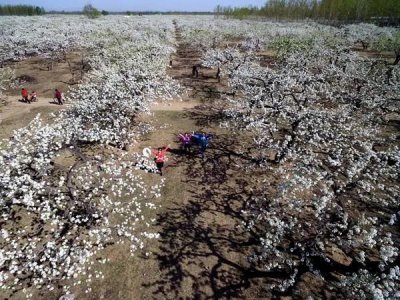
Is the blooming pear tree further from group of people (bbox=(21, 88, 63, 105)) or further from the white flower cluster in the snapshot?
group of people (bbox=(21, 88, 63, 105))

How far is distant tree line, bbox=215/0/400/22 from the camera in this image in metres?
73.9

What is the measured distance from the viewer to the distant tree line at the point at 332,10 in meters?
73.9

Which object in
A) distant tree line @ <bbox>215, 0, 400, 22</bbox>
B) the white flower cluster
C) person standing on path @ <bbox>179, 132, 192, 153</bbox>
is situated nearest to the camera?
the white flower cluster

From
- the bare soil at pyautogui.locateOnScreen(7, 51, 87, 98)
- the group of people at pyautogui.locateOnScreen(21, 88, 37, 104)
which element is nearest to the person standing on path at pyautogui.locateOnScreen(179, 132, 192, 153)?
the group of people at pyautogui.locateOnScreen(21, 88, 37, 104)

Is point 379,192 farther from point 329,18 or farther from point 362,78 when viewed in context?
point 329,18

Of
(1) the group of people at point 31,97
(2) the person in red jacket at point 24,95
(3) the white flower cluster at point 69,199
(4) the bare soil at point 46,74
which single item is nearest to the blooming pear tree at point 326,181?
(3) the white flower cluster at point 69,199

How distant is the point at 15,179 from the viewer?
12.0 meters

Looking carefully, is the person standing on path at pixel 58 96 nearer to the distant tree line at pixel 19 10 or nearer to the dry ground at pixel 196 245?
the dry ground at pixel 196 245

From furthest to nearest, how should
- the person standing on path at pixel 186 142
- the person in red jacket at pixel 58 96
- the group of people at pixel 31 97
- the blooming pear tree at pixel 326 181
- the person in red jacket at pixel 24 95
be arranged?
the person in red jacket at pixel 24 95 < the group of people at pixel 31 97 < the person in red jacket at pixel 58 96 < the person standing on path at pixel 186 142 < the blooming pear tree at pixel 326 181

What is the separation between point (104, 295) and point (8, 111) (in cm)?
2313

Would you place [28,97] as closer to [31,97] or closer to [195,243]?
[31,97]

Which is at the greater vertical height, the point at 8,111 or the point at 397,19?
the point at 397,19

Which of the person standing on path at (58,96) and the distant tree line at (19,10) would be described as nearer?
the person standing on path at (58,96)

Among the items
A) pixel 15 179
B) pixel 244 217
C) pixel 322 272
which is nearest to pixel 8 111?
pixel 15 179
